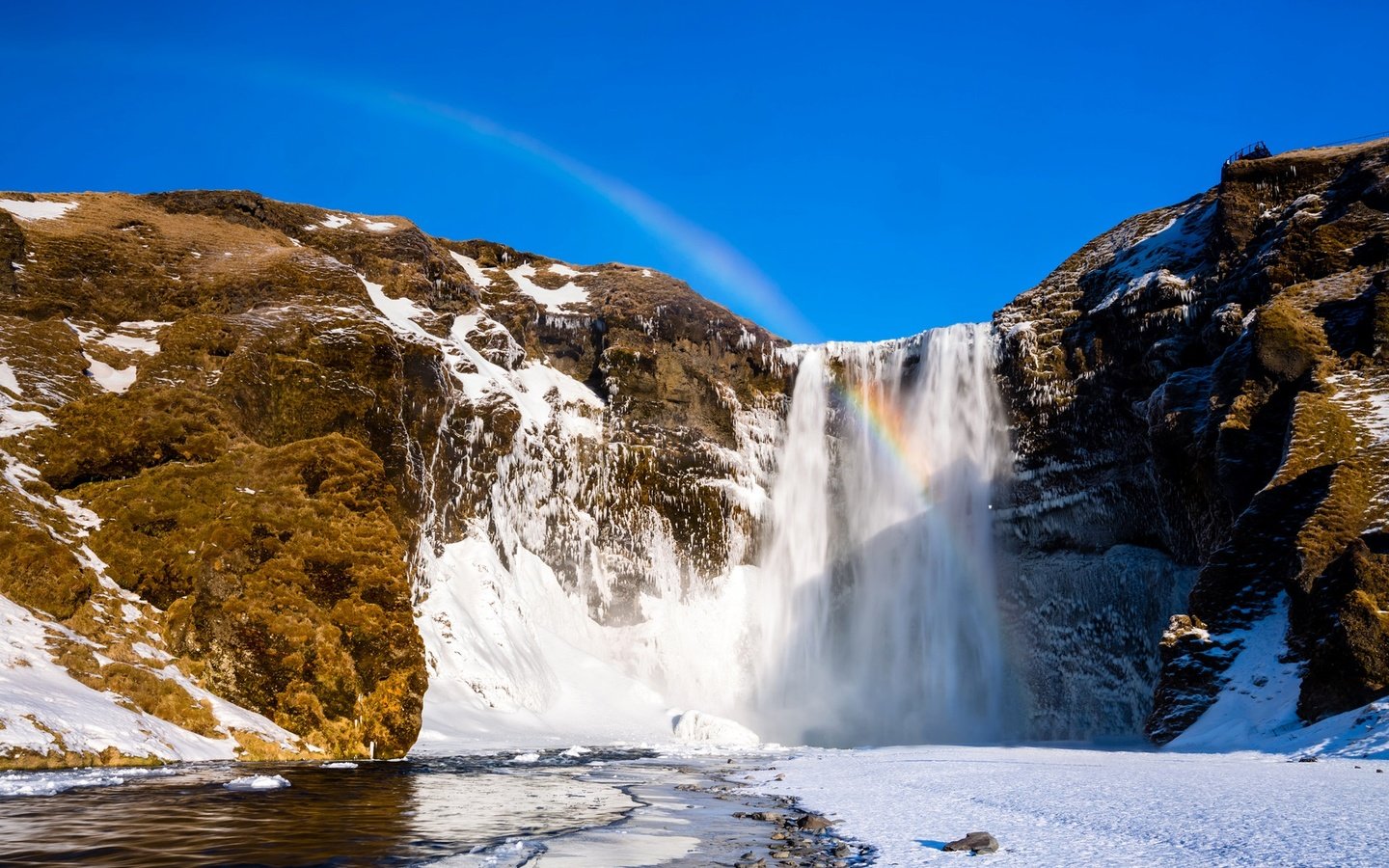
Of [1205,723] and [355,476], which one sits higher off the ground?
[355,476]

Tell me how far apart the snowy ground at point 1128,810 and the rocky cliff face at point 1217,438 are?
10623 millimetres

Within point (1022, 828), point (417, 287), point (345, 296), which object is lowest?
point (1022, 828)

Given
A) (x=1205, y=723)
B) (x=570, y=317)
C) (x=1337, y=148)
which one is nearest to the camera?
(x=1205, y=723)

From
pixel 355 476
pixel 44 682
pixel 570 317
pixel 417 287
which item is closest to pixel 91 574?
pixel 44 682

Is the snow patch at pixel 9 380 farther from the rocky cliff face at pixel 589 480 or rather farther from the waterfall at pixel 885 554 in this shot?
the waterfall at pixel 885 554

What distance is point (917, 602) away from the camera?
5444 cm

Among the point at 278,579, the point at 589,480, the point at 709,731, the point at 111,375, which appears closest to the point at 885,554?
the point at 709,731

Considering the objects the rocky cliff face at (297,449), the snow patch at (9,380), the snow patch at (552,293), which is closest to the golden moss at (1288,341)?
the rocky cliff face at (297,449)

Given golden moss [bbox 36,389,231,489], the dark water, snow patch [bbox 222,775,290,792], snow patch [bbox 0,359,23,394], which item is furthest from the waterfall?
snow patch [bbox 222,775,290,792]

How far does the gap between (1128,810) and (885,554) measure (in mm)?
45818

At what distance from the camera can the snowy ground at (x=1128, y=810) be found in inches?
317

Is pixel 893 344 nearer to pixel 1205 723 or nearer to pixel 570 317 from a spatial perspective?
pixel 570 317

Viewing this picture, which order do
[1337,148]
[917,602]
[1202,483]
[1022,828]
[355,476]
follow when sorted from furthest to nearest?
[917,602], [1337,148], [1202,483], [355,476], [1022,828]

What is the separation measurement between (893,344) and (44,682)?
4745 cm
